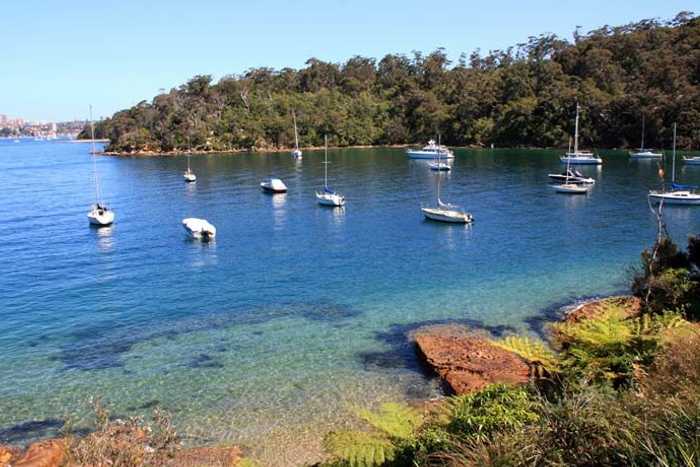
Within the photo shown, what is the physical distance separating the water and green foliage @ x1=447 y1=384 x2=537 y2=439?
234 inches

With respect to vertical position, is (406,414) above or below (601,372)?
below

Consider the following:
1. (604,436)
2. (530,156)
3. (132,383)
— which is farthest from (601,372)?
(530,156)

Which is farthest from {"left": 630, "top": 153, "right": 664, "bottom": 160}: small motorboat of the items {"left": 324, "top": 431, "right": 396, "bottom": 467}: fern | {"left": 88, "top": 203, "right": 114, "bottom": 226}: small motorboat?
{"left": 324, "top": 431, "right": 396, "bottom": 467}: fern

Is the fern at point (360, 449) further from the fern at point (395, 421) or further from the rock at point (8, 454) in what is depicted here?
the rock at point (8, 454)

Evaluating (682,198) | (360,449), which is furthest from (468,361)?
(682,198)

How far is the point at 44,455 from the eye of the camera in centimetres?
1420

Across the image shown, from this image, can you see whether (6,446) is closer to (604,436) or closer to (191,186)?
(604,436)

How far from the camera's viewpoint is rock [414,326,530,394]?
59.4 ft

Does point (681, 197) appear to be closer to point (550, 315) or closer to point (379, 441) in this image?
point (550, 315)

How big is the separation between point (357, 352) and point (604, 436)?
1570 centimetres

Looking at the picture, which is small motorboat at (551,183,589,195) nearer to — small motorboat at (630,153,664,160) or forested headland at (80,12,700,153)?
small motorboat at (630,153,664,160)

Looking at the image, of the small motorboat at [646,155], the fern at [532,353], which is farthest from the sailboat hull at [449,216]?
the small motorboat at [646,155]

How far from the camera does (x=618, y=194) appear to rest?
207ft

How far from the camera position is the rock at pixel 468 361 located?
18094 mm
